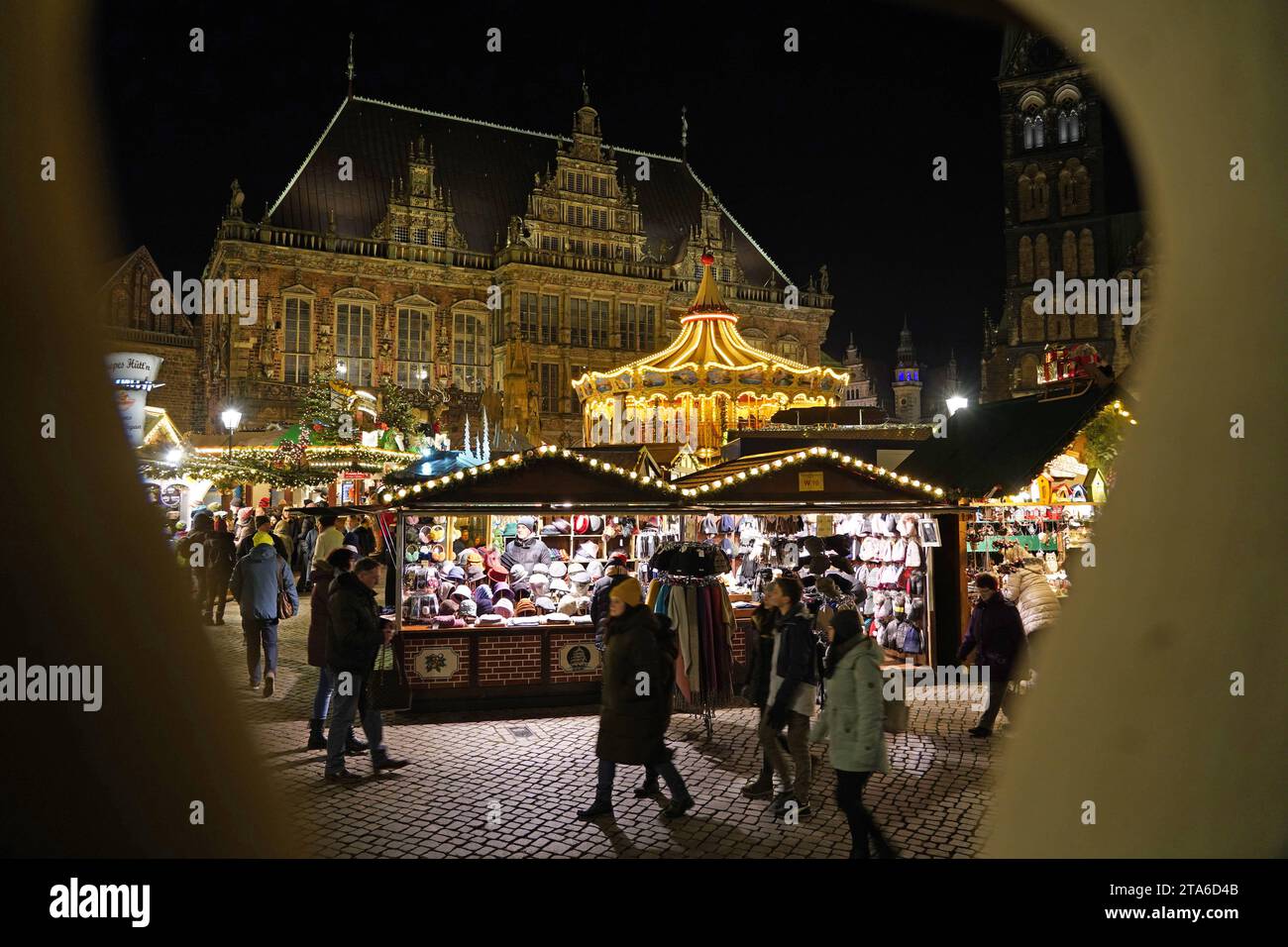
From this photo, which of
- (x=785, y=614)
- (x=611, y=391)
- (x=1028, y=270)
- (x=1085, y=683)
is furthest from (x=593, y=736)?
(x=1028, y=270)

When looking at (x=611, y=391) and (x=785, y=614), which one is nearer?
(x=785, y=614)

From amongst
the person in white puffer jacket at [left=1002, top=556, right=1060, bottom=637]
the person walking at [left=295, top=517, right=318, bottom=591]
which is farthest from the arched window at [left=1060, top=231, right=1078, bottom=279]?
the person in white puffer jacket at [left=1002, top=556, right=1060, bottom=637]

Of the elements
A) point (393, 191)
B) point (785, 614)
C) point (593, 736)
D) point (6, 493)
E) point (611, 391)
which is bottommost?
point (593, 736)

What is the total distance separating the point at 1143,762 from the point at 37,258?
5.19 metres

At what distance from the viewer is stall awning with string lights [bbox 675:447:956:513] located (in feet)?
28.3

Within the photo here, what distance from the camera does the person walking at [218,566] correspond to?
11.5m

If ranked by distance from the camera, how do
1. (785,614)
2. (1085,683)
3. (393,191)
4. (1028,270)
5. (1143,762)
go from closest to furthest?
(1143,762) → (1085,683) → (785,614) → (393,191) → (1028,270)

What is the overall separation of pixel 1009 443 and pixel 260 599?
8.39 metres

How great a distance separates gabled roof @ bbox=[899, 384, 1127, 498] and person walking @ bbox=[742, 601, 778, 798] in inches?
178

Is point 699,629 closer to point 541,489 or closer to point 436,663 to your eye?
point 541,489

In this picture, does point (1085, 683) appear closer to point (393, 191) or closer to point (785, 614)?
point (785, 614)

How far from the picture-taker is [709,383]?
14109 mm

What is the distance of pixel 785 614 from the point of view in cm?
512
